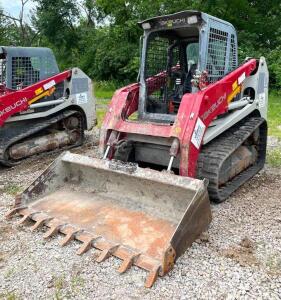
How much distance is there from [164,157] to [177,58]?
153 centimetres

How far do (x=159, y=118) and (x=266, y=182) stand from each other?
1.68m

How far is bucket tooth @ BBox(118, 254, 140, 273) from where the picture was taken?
10.5 ft

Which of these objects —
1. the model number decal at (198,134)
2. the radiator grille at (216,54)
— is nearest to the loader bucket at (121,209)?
the model number decal at (198,134)

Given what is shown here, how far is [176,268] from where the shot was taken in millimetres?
3287

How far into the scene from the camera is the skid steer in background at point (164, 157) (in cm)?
361

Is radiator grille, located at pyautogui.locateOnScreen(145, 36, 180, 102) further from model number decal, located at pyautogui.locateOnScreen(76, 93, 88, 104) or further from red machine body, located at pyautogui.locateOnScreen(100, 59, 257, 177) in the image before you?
model number decal, located at pyautogui.locateOnScreen(76, 93, 88, 104)

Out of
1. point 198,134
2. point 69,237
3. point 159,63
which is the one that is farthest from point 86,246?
point 159,63

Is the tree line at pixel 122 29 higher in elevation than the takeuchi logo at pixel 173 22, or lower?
higher

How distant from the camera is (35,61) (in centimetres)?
716

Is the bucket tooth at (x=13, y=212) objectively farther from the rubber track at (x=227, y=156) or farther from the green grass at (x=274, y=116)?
the green grass at (x=274, y=116)

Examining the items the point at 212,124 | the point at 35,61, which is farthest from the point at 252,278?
the point at 35,61

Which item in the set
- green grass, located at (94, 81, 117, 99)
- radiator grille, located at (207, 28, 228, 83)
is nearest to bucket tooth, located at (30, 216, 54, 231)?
radiator grille, located at (207, 28, 228, 83)

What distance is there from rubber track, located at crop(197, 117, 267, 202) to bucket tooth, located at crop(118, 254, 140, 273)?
4.72ft

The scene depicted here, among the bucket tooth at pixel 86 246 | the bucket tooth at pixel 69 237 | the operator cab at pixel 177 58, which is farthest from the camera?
the operator cab at pixel 177 58
